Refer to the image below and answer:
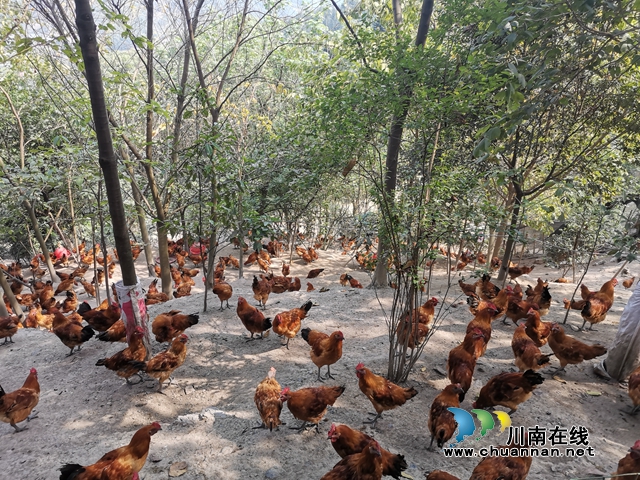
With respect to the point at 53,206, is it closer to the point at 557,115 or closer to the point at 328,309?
the point at 328,309

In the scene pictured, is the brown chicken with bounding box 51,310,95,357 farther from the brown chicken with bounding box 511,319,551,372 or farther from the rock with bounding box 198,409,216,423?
the brown chicken with bounding box 511,319,551,372

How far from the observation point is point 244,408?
15.8 ft

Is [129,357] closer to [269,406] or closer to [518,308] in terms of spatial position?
[269,406]

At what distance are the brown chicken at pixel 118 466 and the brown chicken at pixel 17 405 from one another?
5.70 ft

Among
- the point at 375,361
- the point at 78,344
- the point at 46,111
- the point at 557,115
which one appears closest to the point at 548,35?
the point at 375,361

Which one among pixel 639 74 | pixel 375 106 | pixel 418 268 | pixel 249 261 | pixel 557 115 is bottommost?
pixel 249 261

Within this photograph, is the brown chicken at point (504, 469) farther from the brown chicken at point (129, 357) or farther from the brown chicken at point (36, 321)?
the brown chicken at point (36, 321)

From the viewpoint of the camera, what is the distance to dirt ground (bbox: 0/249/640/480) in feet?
12.5

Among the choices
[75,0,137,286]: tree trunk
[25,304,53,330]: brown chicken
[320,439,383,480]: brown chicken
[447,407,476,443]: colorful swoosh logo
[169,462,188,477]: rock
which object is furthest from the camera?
[25,304,53,330]: brown chicken

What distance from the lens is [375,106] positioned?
6.03 meters

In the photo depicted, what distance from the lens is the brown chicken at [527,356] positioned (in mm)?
5363

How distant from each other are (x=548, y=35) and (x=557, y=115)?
5627 millimetres

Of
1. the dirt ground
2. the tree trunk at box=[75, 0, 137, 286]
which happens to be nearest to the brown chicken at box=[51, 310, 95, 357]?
the dirt ground

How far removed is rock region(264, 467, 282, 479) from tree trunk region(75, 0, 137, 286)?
281cm
